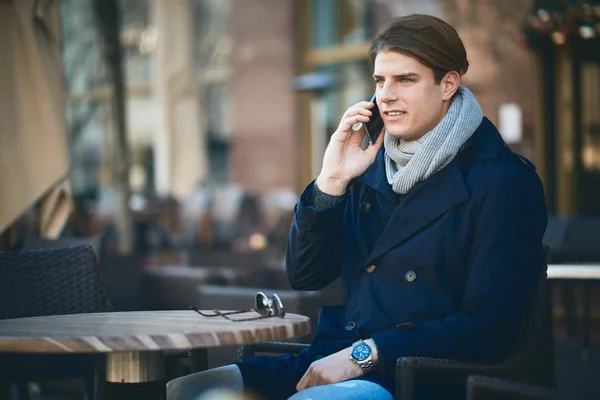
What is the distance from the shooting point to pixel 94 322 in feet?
9.11

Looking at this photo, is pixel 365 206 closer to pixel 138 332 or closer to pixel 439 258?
pixel 439 258

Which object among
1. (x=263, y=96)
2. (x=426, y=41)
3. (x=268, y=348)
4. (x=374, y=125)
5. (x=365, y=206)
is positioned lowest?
(x=268, y=348)

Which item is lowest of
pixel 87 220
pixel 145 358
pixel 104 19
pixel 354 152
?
pixel 87 220

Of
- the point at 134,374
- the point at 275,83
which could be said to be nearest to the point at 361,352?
the point at 134,374

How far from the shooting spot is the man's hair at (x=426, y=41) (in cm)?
291

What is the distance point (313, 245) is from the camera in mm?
3109

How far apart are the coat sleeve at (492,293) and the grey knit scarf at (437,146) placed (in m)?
0.19

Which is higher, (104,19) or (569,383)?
(104,19)

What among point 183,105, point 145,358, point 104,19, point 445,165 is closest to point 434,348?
point 445,165

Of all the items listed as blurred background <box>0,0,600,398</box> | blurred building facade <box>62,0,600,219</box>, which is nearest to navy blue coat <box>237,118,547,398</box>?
blurred background <box>0,0,600,398</box>

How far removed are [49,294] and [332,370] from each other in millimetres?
1642

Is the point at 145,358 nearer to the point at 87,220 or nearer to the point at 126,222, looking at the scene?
the point at 126,222

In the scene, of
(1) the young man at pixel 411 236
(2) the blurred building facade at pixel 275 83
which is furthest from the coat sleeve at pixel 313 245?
(2) the blurred building facade at pixel 275 83

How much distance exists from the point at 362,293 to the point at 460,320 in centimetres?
34
